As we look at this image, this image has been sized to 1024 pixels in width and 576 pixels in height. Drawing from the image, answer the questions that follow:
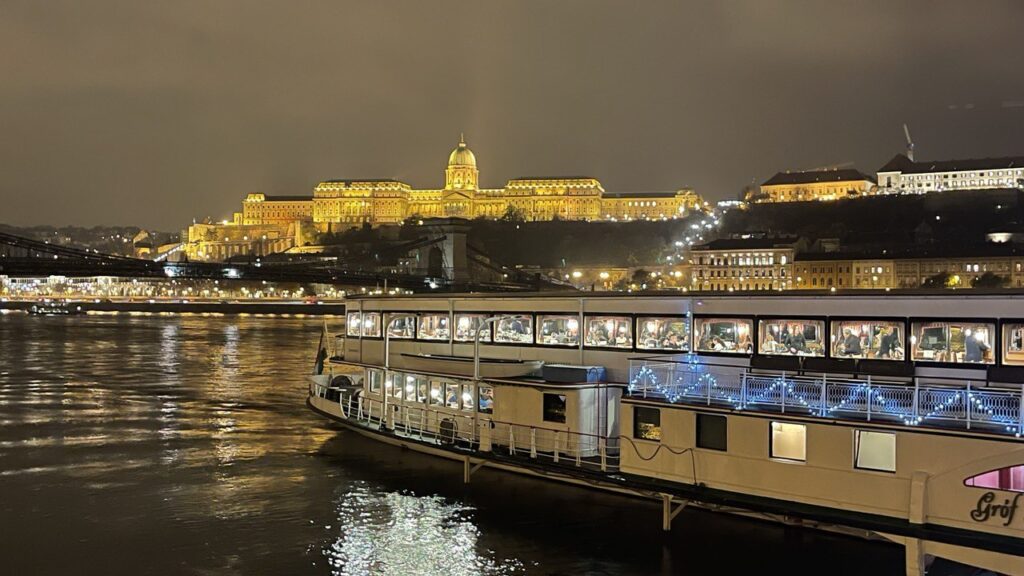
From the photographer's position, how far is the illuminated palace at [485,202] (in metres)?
183

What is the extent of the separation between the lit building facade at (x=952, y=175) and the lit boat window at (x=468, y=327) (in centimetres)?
13463

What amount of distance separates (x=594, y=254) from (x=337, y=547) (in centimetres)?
13602

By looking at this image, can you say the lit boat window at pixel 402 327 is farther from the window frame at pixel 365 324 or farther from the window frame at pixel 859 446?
the window frame at pixel 859 446

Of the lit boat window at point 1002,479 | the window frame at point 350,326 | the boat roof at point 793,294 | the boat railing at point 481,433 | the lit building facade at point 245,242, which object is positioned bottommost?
the boat railing at point 481,433

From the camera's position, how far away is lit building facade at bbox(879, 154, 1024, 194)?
5399 inches

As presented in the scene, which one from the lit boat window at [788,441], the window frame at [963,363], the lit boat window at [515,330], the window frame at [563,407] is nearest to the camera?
the lit boat window at [788,441]

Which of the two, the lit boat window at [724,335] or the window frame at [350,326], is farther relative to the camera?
the window frame at [350,326]

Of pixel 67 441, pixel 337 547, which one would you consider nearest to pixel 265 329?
pixel 67 441

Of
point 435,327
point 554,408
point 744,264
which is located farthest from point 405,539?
point 744,264

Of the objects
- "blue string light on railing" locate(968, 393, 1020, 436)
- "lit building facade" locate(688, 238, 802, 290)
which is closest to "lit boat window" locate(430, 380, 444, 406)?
"blue string light on railing" locate(968, 393, 1020, 436)

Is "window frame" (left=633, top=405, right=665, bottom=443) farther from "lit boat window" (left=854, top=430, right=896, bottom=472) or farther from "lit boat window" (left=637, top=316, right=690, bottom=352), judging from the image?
"lit boat window" (left=854, top=430, right=896, bottom=472)

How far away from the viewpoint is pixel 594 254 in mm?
149125

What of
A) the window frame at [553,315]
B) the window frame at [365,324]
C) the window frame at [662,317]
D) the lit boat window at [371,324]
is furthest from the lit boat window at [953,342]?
the lit boat window at [371,324]

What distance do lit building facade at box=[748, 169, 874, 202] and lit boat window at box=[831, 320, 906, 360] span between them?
465ft
